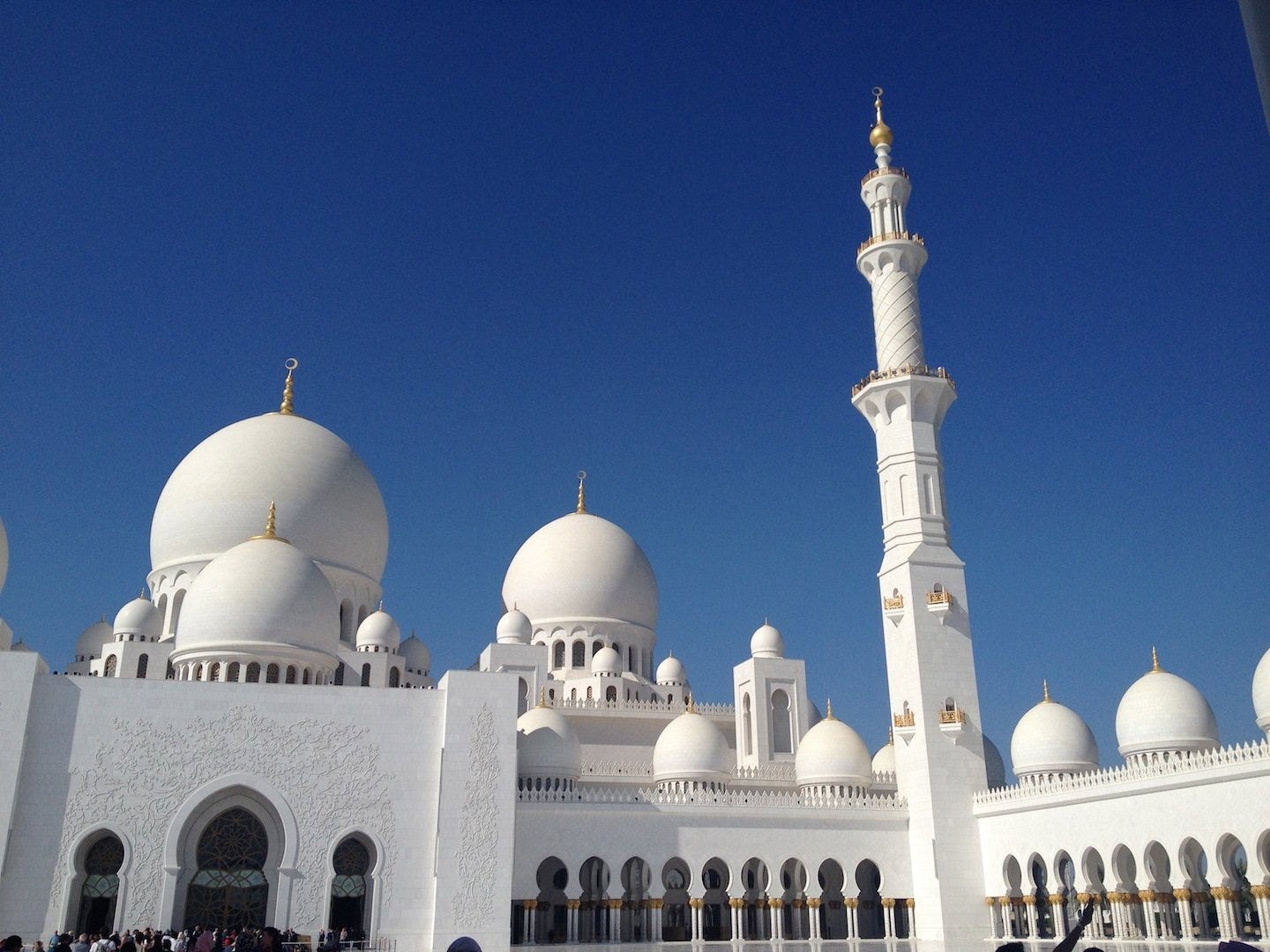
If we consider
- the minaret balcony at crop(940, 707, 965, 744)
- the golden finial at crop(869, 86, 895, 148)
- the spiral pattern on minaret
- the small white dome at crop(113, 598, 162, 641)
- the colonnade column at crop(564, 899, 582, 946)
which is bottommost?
the colonnade column at crop(564, 899, 582, 946)

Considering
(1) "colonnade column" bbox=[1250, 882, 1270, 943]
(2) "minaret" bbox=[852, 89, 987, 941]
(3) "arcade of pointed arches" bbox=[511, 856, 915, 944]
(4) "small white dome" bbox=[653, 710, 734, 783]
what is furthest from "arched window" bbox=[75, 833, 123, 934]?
(1) "colonnade column" bbox=[1250, 882, 1270, 943]

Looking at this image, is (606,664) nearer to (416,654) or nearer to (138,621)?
(416,654)

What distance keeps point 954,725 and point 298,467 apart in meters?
13.2

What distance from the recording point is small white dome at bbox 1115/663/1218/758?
63.9 feet

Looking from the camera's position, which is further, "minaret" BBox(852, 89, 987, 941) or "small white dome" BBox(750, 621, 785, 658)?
"small white dome" BBox(750, 621, 785, 658)

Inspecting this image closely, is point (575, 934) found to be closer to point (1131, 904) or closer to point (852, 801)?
point (852, 801)

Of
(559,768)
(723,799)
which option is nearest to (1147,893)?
(723,799)

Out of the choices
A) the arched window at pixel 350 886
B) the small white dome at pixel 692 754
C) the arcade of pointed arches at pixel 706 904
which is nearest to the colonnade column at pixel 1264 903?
the arcade of pointed arches at pixel 706 904

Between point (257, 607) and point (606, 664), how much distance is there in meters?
9.23

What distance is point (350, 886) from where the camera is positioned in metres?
16.7

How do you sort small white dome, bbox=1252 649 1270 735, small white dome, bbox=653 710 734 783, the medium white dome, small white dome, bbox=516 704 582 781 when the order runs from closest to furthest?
small white dome, bbox=1252 649 1270 735 → the medium white dome → small white dome, bbox=516 704 582 781 → small white dome, bbox=653 710 734 783

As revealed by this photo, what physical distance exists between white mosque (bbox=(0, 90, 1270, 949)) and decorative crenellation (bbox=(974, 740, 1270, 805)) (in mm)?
52

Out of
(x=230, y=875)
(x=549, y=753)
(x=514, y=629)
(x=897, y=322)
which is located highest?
(x=897, y=322)

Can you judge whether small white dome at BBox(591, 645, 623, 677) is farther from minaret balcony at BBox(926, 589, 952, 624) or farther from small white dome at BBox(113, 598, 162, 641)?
small white dome at BBox(113, 598, 162, 641)
